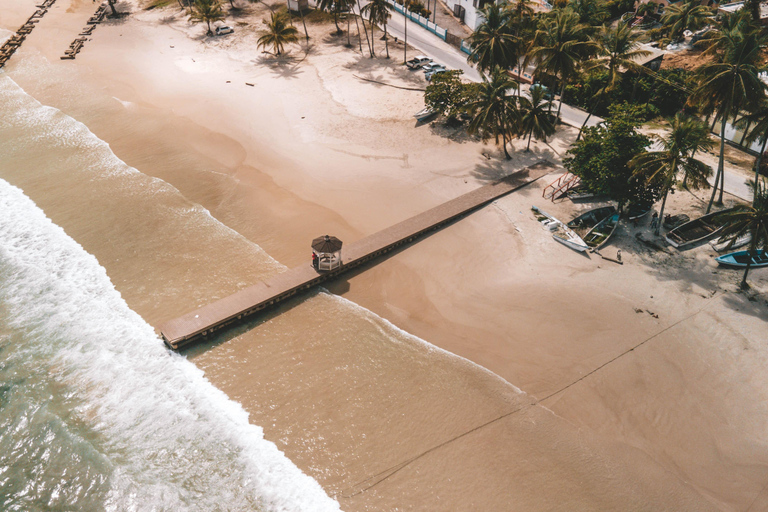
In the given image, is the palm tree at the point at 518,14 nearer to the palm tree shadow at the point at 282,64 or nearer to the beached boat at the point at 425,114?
the beached boat at the point at 425,114

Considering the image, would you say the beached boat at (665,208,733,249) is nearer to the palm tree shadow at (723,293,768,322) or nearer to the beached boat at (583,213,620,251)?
the beached boat at (583,213,620,251)

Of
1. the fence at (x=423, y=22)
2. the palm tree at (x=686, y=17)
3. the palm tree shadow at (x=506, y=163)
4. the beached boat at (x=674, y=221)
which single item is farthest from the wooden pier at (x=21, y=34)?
the palm tree at (x=686, y=17)

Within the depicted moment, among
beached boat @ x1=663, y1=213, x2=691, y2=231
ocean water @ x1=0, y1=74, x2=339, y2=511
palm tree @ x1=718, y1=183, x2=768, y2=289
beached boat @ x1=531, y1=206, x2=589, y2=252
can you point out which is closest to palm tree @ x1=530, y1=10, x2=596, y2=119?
beached boat @ x1=531, y1=206, x2=589, y2=252

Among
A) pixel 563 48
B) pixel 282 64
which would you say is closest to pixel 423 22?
pixel 282 64

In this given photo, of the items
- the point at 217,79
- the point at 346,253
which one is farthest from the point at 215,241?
→ the point at 217,79

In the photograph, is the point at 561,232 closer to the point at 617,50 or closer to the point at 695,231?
the point at 695,231

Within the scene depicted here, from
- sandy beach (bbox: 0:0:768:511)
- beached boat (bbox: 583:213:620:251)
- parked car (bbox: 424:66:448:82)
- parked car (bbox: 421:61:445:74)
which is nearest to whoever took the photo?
sandy beach (bbox: 0:0:768:511)

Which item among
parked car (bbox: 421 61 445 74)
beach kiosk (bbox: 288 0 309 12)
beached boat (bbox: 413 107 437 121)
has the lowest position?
beached boat (bbox: 413 107 437 121)
